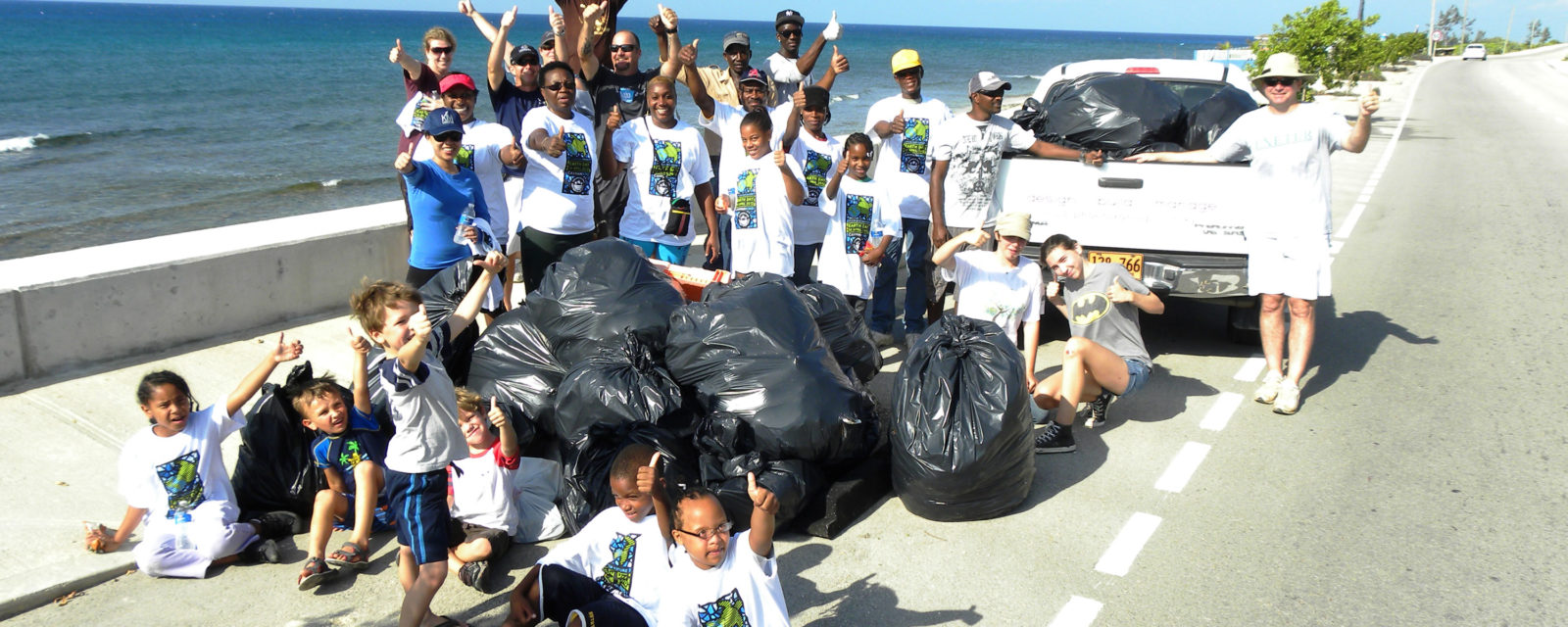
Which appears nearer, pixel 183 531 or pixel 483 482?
pixel 183 531

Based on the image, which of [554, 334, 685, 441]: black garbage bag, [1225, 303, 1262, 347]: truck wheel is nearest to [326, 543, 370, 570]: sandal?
[554, 334, 685, 441]: black garbage bag

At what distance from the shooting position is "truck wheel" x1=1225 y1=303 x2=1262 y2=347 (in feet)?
22.2

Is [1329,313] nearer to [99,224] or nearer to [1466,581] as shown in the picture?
[1466,581]

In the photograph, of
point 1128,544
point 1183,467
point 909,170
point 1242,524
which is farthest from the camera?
point 909,170

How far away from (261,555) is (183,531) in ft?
0.95

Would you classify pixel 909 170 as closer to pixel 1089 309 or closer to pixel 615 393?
pixel 1089 309

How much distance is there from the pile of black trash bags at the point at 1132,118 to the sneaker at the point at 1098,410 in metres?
2.10

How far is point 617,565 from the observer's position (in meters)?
3.42

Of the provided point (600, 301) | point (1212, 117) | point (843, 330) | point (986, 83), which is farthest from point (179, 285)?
point (1212, 117)

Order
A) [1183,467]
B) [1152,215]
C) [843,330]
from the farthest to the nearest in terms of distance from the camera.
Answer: [1152,215]
[843,330]
[1183,467]

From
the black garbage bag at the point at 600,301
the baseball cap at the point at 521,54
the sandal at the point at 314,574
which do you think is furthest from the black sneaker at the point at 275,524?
the baseball cap at the point at 521,54

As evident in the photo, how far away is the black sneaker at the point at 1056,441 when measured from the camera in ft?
17.0

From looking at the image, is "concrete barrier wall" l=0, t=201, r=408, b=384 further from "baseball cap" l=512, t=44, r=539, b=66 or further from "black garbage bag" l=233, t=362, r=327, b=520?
"black garbage bag" l=233, t=362, r=327, b=520

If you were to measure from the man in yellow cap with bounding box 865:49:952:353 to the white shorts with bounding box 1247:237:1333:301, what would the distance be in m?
1.86
